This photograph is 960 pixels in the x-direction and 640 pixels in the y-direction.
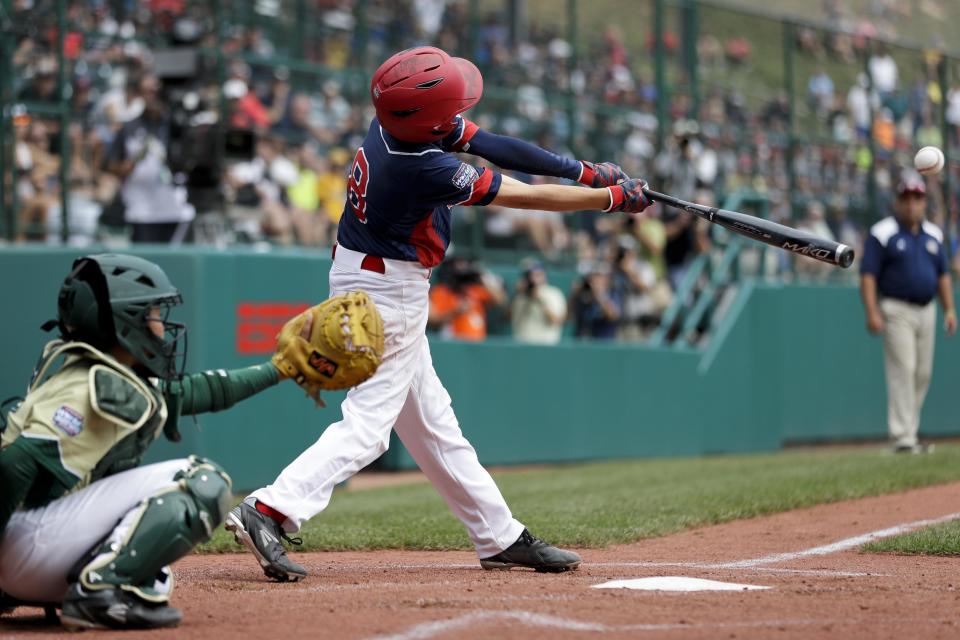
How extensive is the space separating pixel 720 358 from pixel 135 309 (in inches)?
458

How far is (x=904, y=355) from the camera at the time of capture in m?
12.3

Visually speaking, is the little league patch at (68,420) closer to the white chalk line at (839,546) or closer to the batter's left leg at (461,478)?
the batter's left leg at (461,478)

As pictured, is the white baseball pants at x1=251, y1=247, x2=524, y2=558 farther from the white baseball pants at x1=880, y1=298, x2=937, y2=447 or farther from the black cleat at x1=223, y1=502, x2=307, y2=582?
the white baseball pants at x1=880, y1=298, x2=937, y2=447

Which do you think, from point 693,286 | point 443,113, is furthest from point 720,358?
point 443,113

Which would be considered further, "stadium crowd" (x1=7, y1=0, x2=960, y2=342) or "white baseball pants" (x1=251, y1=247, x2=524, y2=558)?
"stadium crowd" (x1=7, y1=0, x2=960, y2=342)

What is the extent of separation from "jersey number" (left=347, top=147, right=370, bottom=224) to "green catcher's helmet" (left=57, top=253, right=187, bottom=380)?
129 cm

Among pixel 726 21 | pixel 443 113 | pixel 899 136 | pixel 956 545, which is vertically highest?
pixel 726 21

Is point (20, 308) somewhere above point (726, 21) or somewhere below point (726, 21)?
below

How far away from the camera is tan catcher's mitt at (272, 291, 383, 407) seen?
14.5 ft

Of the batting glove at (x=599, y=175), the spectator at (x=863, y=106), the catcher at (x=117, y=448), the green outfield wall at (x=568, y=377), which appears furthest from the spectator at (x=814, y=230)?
the catcher at (x=117, y=448)

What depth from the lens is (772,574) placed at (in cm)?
568

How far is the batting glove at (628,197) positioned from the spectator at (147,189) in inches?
271

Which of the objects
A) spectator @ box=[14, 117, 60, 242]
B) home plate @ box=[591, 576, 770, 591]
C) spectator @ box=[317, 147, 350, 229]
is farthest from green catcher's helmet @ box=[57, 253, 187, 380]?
spectator @ box=[317, 147, 350, 229]

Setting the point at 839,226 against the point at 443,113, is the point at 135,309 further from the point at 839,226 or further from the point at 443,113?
the point at 839,226
